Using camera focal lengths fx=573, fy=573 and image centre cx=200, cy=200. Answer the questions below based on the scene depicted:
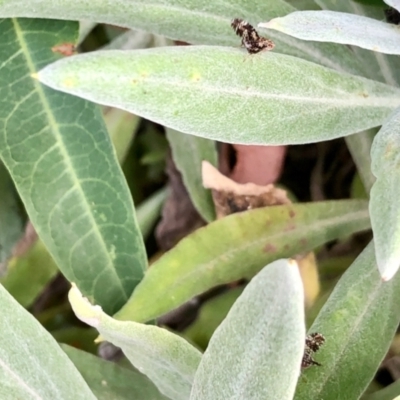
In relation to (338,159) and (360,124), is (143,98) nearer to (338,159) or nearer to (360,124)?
(360,124)

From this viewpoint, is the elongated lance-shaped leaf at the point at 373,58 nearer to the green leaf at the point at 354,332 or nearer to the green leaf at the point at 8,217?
the green leaf at the point at 354,332

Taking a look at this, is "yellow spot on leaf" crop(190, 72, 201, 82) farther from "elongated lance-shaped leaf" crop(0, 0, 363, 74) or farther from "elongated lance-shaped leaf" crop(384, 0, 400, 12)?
"elongated lance-shaped leaf" crop(384, 0, 400, 12)

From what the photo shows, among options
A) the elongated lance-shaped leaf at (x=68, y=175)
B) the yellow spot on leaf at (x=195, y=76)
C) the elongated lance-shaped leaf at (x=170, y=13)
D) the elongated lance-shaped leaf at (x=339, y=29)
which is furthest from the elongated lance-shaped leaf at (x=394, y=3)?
the elongated lance-shaped leaf at (x=68, y=175)

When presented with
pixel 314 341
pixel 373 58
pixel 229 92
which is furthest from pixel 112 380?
pixel 373 58

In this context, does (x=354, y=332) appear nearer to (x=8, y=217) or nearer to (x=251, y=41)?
(x=251, y=41)

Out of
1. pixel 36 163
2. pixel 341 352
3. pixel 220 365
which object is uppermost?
pixel 36 163

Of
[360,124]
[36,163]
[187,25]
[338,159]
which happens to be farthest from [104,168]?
[338,159]

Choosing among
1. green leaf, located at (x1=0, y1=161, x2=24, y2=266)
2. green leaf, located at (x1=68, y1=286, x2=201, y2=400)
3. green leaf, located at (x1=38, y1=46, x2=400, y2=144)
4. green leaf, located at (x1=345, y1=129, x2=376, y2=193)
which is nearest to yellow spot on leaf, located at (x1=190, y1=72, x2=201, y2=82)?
green leaf, located at (x1=38, y1=46, x2=400, y2=144)
